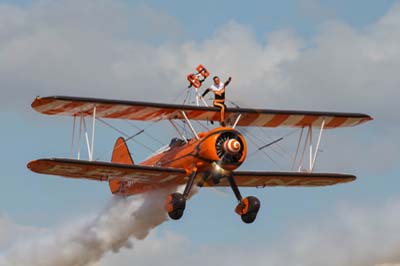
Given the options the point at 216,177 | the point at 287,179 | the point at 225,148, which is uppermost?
the point at 287,179

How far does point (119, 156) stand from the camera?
36594 mm

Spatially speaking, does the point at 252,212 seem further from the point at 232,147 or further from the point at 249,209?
the point at 232,147

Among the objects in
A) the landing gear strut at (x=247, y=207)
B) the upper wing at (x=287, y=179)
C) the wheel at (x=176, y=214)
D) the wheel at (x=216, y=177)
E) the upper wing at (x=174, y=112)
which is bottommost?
the wheel at (x=176, y=214)

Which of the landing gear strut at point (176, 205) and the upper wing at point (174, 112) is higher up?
the upper wing at point (174, 112)

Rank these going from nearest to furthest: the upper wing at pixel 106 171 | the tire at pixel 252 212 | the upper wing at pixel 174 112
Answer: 1. the upper wing at pixel 106 171
2. the tire at pixel 252 212
3. the upper wing at pixel 174 112

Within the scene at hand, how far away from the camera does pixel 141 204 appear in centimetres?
3366

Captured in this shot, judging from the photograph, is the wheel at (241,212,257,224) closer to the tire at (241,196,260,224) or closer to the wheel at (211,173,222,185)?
the tire at (241,196,260,224)

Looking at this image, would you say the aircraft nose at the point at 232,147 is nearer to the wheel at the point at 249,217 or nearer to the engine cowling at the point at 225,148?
the engine cowling at the point at 225,148

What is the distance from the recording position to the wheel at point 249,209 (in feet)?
101

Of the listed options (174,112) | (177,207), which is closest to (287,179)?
(174,112)

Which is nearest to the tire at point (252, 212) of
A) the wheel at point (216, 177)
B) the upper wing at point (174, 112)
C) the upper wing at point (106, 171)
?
the wheel at point (216, 177)

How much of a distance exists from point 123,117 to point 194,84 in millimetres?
2184

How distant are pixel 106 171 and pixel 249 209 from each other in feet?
12.4

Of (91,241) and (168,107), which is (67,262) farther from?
(168,107)
